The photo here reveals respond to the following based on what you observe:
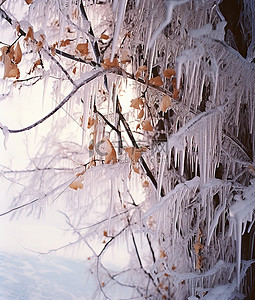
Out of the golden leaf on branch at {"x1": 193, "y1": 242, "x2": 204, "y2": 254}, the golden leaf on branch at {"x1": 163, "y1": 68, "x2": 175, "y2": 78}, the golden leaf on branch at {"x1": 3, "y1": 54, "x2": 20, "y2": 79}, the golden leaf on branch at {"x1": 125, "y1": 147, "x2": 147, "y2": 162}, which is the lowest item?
the golden leaf on branch at {"x1": 193, "y1": 242, "x2": 204, "y2": 254}

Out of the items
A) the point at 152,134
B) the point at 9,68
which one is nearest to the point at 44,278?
the point at 152,134

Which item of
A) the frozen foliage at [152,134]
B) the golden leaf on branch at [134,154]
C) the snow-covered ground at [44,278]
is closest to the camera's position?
the frozen foliage at [152,134]

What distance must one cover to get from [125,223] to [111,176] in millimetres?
1040

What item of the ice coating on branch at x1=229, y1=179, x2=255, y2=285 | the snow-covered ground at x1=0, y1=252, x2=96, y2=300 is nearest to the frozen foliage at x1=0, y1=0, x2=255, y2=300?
the ice coating on branch at x1=229, y1=179, x2=255, y2=285

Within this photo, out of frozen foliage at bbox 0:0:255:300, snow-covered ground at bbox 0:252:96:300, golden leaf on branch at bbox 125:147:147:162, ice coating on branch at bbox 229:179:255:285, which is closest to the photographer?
ice coating on branch at bbox 229:179:255:285

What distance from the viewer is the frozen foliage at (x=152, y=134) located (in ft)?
2.37

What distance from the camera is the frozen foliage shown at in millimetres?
724

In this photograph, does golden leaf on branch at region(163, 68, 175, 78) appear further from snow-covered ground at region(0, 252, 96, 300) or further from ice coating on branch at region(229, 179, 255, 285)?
snow-covered ground at region(0, 252, 96, 300)

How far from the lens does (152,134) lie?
1697 mm

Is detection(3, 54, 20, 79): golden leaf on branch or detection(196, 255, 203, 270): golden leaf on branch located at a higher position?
detection(3, 54, 20, 79): golden leaf on branch

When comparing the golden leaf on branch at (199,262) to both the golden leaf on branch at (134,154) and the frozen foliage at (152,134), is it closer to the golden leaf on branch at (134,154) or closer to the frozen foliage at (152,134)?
the frozen foliage at (152,134)

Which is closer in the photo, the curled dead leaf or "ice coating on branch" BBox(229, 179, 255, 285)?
"ice coating on branch" BBox(229, 179, 255, 285)

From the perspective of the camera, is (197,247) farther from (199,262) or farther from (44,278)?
(44,278)

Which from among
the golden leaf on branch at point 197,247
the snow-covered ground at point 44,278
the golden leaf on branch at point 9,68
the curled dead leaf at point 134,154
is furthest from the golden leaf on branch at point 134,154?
the snow-covered ground at point 44,278
